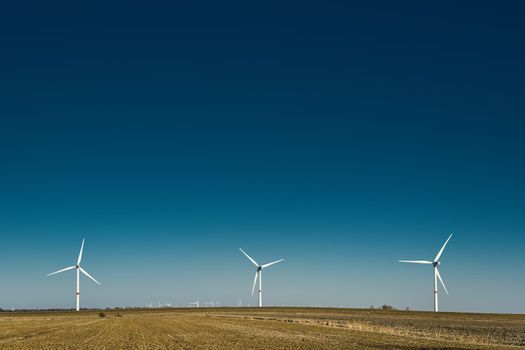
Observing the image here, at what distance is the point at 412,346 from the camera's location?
1631 inches

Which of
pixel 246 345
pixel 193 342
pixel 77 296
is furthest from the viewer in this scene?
pixel 77 296

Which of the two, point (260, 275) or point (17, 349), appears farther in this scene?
point (260, 275)

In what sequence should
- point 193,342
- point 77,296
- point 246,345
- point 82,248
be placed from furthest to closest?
1. point 77,296
2. point 82,248
3. point 193,342
4. point 246,345

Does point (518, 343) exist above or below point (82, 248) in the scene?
below

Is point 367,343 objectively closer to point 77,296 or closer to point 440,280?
point 440,280

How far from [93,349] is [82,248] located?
12739 cm

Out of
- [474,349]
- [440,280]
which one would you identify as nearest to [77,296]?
[440,280]

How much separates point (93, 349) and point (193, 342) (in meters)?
7.61

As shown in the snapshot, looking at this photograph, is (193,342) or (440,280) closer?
(193,342)

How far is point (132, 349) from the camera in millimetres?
37938

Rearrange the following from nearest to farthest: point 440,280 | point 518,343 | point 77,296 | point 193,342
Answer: point 193,342, point 518,343, point 440,280, point 77,296

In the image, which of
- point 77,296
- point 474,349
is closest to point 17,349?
point 474,349

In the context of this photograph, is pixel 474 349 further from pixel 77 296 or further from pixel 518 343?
pixel 77 296

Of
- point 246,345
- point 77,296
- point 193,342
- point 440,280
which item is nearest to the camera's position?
point 246,345
